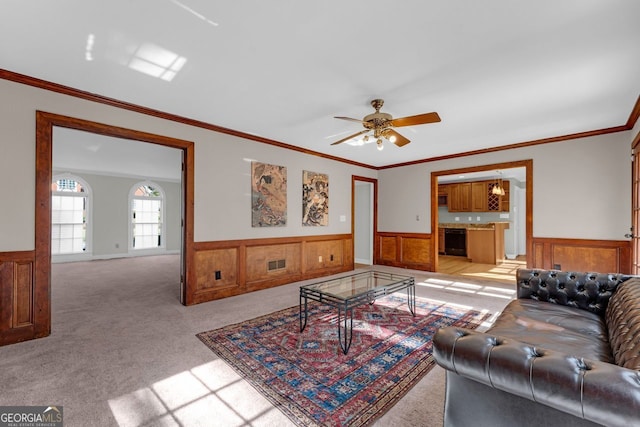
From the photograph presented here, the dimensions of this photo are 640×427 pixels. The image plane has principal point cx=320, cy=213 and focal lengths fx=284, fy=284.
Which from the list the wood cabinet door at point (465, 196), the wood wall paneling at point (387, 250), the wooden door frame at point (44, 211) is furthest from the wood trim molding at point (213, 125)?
the wood cabinet door at point (465, 196)

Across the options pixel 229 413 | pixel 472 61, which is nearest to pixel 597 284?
pixel 472 61

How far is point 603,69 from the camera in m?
2.57

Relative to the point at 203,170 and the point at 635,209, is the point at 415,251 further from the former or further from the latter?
the point at 203,170

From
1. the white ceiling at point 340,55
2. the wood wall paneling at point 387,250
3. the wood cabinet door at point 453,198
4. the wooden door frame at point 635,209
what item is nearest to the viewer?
the white ceiling at point 340,55

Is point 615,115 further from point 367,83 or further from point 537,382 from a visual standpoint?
point 537,382

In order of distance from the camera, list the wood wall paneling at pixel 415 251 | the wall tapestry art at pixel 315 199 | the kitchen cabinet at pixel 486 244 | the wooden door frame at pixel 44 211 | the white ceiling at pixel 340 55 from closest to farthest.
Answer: the white ceiling at pixel 340 55 → the wooden door frame at pixel 44 211 → the wall tapestry art at pixel 315 199 → the wood wall paneling at pixel 415 251 → the kitchen cabinet at pixel 486 244

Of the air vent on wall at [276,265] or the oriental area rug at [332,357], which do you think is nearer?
the oriental area rug at [332,357]

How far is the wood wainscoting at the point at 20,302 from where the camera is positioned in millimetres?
2684

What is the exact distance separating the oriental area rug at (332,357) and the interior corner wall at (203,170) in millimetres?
1789

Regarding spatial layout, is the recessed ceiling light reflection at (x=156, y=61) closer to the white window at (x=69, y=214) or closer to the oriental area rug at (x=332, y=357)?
the oriental area rug at (x=332, y=357)

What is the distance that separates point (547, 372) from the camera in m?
1.05

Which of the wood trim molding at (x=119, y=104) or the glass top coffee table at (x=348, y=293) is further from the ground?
the wood trim molding at (x=119, y=104)

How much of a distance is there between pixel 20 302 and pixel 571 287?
5.13 meters

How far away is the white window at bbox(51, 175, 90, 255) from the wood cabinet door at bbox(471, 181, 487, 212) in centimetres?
1147
